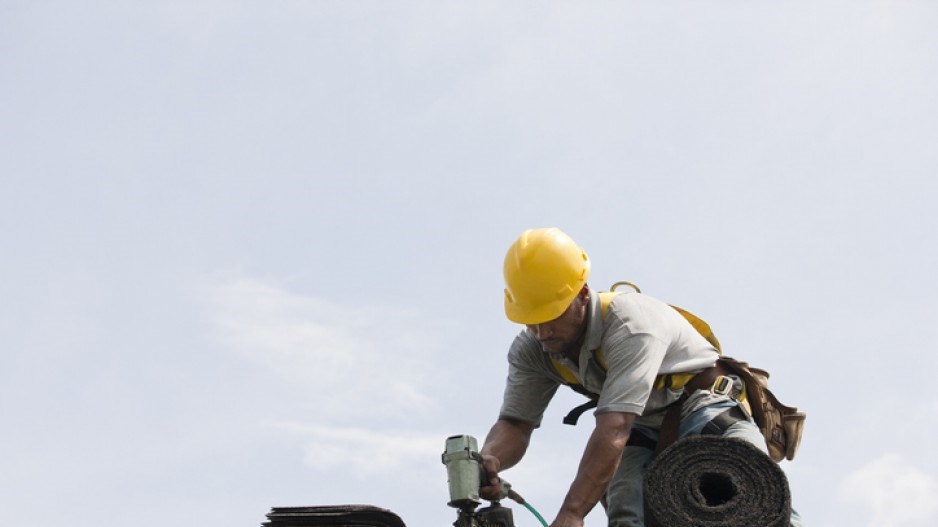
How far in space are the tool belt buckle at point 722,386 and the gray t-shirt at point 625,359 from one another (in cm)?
10

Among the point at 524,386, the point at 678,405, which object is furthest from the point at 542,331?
the point at 678,405

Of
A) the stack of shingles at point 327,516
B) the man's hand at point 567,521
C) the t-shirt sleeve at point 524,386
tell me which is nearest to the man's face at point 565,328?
the t-shirt sleeve at point 524,386

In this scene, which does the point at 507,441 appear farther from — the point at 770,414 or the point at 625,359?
the point at 770,414

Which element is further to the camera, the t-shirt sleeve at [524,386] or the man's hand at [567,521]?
the t-shirt sleeve at [524,386]

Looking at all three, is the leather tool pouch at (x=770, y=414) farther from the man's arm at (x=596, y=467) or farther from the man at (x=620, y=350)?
the man's arm at (x=596, y=467)

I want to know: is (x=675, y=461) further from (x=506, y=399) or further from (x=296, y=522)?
(x=296, y=522)

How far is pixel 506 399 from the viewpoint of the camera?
7.41 m

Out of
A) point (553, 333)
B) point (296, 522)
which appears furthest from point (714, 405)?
point (296, 522)

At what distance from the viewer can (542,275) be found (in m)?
6.71

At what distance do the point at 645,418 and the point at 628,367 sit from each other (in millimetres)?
659

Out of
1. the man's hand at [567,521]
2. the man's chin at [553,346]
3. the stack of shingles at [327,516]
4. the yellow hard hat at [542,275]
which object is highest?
the yellow hard hat at [542,275]

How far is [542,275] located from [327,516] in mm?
1702

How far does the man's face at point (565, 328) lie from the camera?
6.72 m

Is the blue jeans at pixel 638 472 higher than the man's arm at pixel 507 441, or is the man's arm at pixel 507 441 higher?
the man's arm at pixel 507 441
